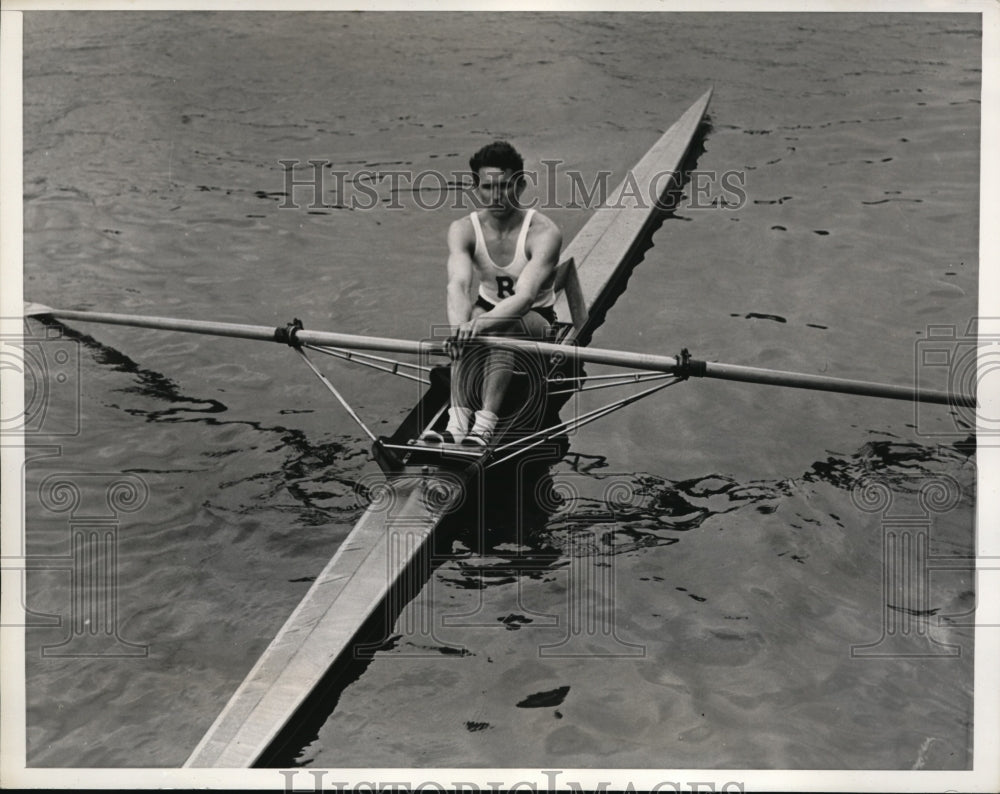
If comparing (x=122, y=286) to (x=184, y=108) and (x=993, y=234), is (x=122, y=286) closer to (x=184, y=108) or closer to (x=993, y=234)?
(x=184, y=108)

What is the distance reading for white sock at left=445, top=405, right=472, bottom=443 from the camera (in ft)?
13.7

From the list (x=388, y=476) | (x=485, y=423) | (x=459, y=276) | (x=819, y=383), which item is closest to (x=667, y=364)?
(x=819, y=383)

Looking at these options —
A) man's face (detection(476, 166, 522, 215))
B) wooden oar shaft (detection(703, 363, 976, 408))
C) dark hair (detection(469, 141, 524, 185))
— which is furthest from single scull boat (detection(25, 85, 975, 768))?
dark hair (detection(469, 141, 524, 185))

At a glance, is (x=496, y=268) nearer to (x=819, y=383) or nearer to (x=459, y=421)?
(x=459, y=421)

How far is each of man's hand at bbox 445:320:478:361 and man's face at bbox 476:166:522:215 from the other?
0.52 metres

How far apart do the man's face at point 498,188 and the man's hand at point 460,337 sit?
522 millimetres

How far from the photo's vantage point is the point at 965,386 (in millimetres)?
4465

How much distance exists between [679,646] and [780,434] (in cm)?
147

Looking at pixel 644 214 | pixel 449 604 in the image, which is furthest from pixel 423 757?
pixel 644 214

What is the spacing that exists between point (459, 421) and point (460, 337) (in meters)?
0.35

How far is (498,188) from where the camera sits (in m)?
4.20

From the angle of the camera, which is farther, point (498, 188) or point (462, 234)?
point (462, 234)

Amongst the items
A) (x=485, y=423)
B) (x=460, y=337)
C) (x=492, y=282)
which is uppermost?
(x=492, y=282)

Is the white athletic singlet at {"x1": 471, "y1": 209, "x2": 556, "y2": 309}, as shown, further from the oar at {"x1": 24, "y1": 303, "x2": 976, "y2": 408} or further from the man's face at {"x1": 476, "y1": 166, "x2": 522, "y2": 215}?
the oar at {"x1": 24, "y1": 303, "x2": 976, "y2": 408}
